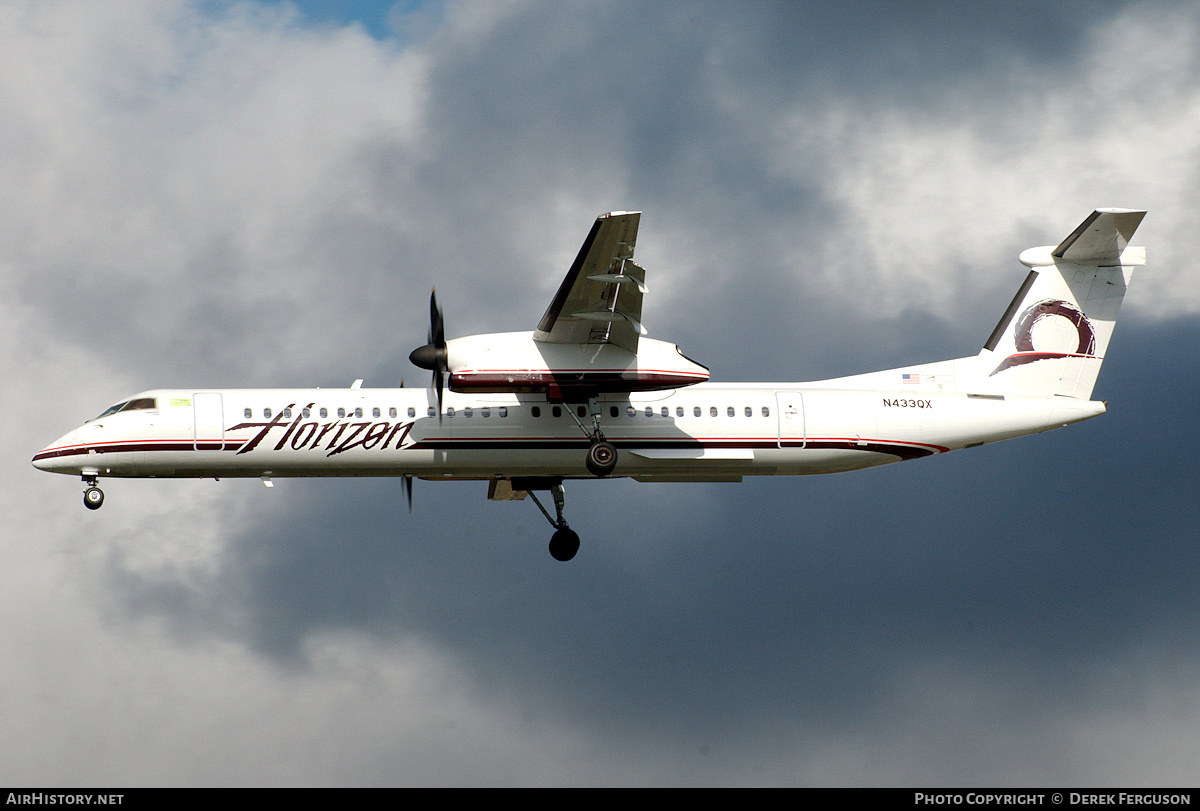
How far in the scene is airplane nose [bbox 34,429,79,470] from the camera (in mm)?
29344

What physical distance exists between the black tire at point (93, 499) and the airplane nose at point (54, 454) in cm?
89

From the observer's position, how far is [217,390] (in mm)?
29797

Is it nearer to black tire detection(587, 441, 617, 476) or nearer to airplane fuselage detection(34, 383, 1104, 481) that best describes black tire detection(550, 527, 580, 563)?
airplane fuselage detection(34, 383, 1104, 481)

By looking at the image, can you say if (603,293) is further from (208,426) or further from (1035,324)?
(1035,324)

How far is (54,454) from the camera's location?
29.4 metres

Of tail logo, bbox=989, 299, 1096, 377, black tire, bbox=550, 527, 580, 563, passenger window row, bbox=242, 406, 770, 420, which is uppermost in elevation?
tail logo, bbox=989, 299, 1096, 377

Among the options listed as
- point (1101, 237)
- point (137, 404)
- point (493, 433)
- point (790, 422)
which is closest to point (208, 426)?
point (137, 404)

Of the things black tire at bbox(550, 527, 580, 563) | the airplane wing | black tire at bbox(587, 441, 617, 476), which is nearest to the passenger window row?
Answer: black tire at bbox(587, 441, 617, 476)

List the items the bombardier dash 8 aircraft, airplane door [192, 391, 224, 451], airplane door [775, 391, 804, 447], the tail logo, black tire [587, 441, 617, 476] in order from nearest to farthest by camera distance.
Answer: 1. the bombardier dash 8 aircraft
2. black tire [587, 441, 617, 476]
3. airplane door [192, 391, 224, 451]
4. airplane door [775, 391, 804, 447]
5. the tail logo

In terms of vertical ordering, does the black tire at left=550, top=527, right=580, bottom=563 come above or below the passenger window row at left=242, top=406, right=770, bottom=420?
below

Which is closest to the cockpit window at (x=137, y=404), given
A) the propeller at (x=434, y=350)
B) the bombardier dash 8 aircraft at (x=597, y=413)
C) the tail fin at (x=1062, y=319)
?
the bombardier dash 8 aircraft at (x=597, y=413)

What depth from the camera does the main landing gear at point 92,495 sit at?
29.2m

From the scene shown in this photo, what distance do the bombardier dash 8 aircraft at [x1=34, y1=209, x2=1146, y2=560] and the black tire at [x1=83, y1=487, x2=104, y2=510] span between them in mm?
28
